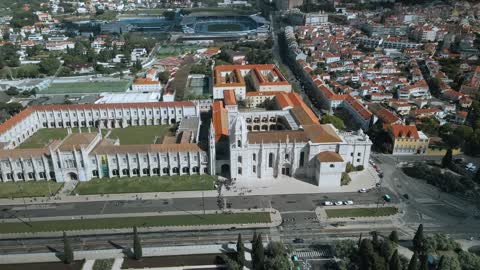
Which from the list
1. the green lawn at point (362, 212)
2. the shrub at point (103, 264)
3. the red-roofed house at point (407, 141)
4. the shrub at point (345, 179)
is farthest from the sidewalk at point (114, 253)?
the red-roofed house at point (407, 141)

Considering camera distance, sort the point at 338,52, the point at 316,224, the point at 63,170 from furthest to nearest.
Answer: the point at 338,52 < the point at 63,170 < the point at 316,224

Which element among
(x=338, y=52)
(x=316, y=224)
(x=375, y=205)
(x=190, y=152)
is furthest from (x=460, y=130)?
(x=338, y=52)

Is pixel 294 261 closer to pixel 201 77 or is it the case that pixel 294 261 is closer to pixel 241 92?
pixel 241 92

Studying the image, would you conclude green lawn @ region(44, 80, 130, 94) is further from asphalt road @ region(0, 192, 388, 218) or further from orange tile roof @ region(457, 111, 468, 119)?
orange tile roof @ region(457, 111, 468, 119)

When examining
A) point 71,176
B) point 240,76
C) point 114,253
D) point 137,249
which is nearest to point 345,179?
point 137,249

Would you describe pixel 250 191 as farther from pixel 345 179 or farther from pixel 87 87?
pixel 87 87
